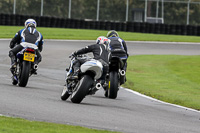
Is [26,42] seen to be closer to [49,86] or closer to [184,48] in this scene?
[49,86]

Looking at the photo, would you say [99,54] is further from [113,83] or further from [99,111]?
[99,111]

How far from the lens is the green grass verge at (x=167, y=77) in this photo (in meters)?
14.1

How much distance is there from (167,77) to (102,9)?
26787mm

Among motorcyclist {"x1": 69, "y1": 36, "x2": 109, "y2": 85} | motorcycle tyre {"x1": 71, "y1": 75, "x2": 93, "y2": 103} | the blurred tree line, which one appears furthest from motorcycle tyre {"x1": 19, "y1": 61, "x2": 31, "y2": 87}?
the blurred tree line

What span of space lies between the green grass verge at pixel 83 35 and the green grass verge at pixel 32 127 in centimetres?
2403

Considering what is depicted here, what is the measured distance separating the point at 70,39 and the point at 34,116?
79.6 feet

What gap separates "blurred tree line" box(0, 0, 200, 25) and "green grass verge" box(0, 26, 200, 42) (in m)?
5.32

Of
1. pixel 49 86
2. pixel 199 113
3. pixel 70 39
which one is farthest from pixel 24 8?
pixel 199 113

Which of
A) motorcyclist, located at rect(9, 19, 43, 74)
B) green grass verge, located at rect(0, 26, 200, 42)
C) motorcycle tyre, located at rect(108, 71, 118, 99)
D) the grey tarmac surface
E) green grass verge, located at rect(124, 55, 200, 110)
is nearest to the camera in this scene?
the grey tarmac surface

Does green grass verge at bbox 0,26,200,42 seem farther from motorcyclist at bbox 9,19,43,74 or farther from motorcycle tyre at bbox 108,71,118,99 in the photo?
motorcycle tyre at bbox 108,71,118,99

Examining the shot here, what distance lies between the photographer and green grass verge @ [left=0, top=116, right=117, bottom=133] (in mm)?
6844

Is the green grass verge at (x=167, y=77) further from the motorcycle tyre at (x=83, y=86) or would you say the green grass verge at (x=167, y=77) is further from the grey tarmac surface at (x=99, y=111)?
the motorcycle tyre at (x=83, y=86)

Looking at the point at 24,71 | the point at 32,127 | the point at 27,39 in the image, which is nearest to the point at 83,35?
the point at 27,39

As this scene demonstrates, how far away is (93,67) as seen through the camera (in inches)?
396
